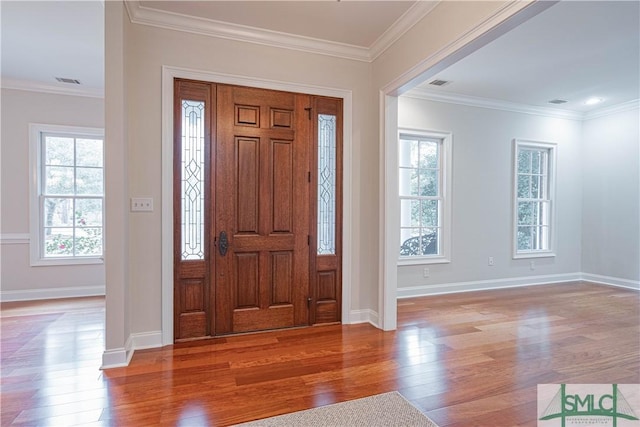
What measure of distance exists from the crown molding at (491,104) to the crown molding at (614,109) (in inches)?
4.9

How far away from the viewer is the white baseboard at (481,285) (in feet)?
15.4

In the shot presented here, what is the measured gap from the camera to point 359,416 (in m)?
1.90

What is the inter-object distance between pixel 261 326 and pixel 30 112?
14.1 ft

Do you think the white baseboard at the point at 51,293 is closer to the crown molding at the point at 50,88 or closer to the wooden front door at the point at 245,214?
the wooden front door at the point at 245,214

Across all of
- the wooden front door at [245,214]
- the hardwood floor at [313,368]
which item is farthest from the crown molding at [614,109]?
the wooden front door at [245,214]

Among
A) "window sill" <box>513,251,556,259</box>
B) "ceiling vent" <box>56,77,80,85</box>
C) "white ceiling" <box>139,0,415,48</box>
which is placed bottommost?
"window sill" <box>513,251,556,259</box>

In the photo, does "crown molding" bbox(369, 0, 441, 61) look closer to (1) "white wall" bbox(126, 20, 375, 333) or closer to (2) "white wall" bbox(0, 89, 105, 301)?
(1) "white wall" bbox(126, 20, 375, 333)

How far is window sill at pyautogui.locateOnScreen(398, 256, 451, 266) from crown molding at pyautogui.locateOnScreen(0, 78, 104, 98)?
4949 mm

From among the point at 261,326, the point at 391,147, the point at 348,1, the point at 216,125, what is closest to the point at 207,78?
the point at 216,125

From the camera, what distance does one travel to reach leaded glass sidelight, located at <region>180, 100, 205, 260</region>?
305 cm

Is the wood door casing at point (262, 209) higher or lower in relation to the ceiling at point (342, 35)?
lower

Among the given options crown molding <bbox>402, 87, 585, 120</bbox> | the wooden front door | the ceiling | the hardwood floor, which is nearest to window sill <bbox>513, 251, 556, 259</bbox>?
the hardwood floor

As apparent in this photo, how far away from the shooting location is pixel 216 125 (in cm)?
311

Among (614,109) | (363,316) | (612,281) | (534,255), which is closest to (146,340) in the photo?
(363,316)
